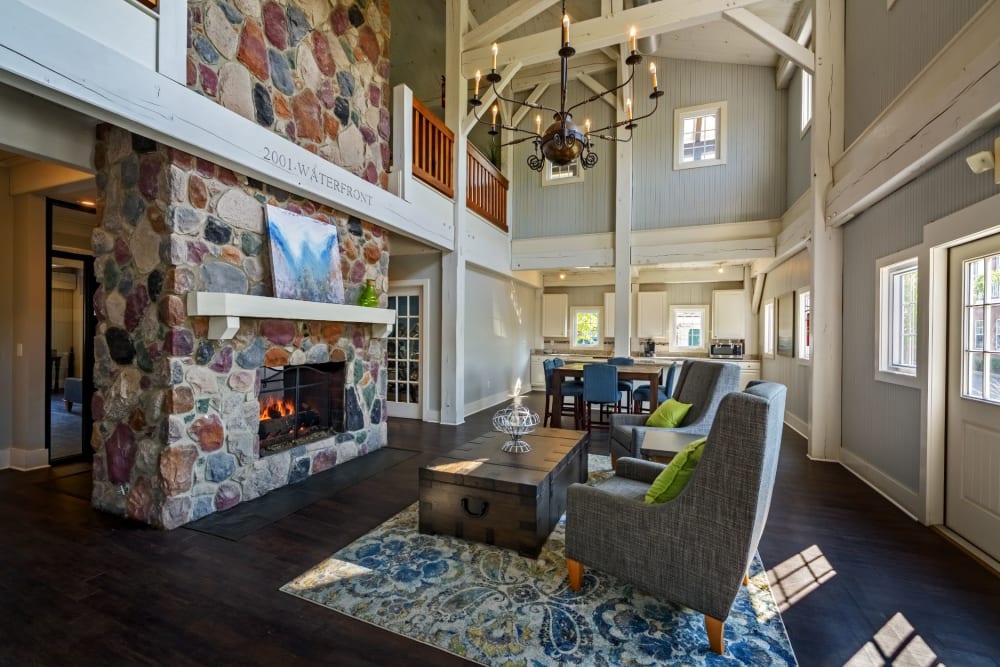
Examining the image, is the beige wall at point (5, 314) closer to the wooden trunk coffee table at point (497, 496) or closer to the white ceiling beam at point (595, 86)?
the wooden trunk coffee table at point (497, 496)

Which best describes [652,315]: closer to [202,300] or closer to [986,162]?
[986,162]

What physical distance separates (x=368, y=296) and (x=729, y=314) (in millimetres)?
7009

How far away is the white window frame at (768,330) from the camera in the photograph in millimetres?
6948

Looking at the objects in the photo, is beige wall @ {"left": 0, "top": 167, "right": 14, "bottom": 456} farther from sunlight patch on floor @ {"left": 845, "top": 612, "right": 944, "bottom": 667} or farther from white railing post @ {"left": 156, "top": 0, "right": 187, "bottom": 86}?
sunlight patch on floor @ {"left": 845, "top": 612, "right": 944, "bottom": 667}

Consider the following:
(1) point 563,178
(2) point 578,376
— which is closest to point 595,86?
(1) point 563,178

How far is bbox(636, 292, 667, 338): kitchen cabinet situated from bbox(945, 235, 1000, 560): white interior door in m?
6.07

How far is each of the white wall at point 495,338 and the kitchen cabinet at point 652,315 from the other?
2.29 metres

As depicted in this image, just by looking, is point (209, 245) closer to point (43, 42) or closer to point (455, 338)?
point (43, 42)

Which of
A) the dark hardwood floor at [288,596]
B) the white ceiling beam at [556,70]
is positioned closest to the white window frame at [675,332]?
the white ceiling beam at [556,70]

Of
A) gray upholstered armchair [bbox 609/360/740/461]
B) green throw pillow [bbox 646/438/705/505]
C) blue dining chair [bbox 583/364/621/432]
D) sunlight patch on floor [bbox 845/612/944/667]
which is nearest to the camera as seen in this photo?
sunlight patch on floor [bbox 845/612/944/667]

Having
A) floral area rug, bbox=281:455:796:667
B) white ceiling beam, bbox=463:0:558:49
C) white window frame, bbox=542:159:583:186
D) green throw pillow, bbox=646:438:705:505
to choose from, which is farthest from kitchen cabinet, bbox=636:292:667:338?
green throw pillow, bbox=646:438:705:505

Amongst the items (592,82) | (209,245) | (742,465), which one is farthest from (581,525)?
(592,82)

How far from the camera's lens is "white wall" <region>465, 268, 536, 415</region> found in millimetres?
6590

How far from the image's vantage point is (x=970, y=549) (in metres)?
2.47
